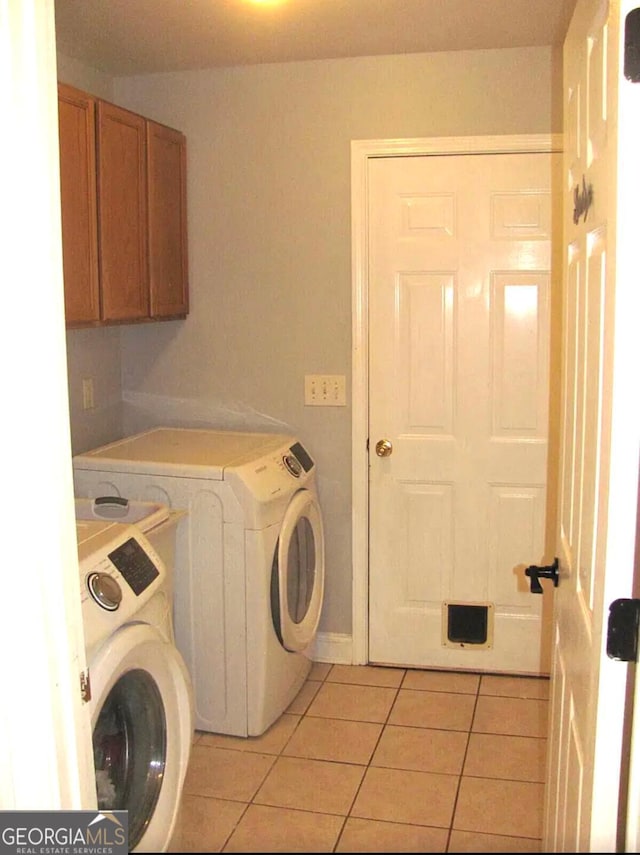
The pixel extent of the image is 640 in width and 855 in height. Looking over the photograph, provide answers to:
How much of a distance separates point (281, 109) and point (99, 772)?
7.87 ft

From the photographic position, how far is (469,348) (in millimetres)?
3352

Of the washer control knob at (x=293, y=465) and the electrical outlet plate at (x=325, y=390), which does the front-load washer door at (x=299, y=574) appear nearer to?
the washer control knob at (x=293, y=465)

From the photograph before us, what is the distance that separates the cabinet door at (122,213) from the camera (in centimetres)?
290

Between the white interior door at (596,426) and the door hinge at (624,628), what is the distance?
1cm

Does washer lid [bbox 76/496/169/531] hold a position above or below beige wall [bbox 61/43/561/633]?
below

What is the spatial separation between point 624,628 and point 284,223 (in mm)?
2542

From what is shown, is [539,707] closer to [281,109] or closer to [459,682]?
[459,682]

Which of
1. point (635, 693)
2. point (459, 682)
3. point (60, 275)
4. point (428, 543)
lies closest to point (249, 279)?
point (428, 543)

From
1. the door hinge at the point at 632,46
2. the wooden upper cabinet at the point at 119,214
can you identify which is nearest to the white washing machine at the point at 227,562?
the wooden upper cabinet at the point at 119,214

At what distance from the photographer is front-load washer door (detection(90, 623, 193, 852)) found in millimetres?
2070

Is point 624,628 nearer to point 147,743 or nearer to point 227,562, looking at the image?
point 147,743

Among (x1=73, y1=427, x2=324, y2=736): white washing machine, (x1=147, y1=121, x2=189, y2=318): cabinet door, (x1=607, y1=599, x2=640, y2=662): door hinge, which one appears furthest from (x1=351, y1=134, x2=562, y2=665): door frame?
(x1=607, y1=599, x2=640, y2=662): door hinge

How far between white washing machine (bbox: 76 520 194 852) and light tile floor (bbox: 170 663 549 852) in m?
0.15

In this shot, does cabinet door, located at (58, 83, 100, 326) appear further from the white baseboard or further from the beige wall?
the white baseboard
